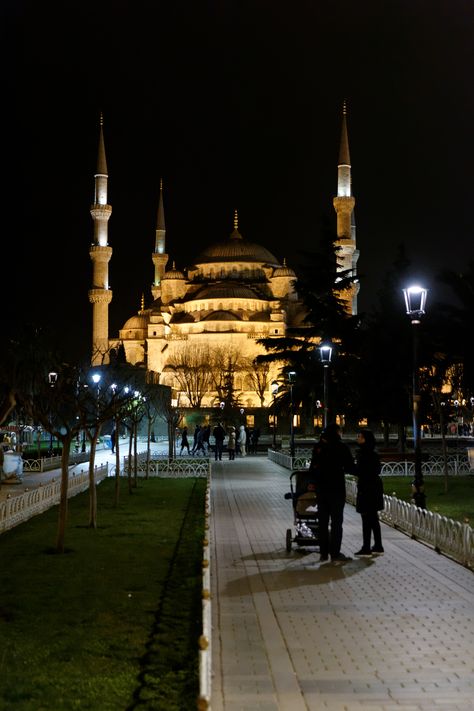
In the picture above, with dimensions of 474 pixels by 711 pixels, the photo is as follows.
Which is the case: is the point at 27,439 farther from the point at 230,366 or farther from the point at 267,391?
the point at 267,391

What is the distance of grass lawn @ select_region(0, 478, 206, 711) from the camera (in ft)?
17.1

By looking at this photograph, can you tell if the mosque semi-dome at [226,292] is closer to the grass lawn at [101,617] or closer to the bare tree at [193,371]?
the bare tree at [193,371]

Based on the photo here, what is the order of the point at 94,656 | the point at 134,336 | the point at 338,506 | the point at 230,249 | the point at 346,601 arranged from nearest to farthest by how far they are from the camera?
the point at 94,656 → the point at 346,601 → the point at 338,506 → the point at 134,336 → the point at 230,249

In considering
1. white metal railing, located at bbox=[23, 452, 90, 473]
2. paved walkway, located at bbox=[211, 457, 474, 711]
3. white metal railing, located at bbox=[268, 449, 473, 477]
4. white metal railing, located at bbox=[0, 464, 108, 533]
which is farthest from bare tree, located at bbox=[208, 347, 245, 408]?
paved walkway, located at bbox=[211, 457, 474, 711]

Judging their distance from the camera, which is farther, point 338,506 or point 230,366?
point 230,366

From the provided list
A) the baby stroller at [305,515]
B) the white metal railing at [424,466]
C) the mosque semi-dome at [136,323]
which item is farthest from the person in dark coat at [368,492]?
the mosque semi-dome at [136,323]

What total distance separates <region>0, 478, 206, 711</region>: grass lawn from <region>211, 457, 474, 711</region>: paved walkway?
299mm

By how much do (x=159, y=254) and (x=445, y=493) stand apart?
241 feet

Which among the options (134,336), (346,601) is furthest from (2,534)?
(134,336)

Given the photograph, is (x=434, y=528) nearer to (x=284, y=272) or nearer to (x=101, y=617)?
(x=101, y=617)

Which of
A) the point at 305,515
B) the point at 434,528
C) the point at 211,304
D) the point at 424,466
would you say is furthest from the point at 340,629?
the point at 211,304

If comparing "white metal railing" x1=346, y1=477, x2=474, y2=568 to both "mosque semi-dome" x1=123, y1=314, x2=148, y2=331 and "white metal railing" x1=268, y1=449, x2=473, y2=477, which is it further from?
"mosque semi-dome" x1=123, y1=314, x2=148, y2=331

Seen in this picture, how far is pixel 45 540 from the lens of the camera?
1152 centimetres

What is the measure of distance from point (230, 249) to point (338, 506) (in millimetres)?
83822
